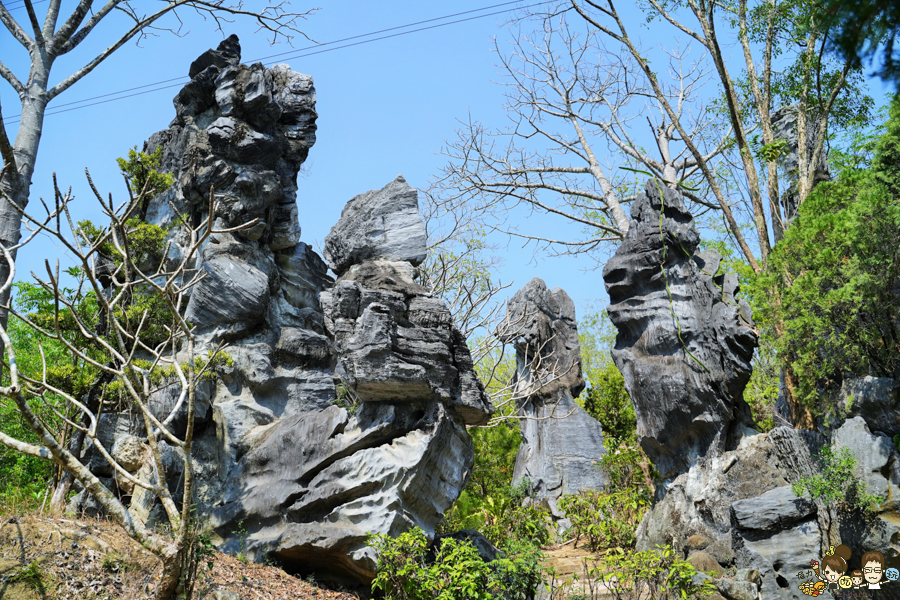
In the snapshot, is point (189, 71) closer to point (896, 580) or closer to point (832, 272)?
point (832, 272)

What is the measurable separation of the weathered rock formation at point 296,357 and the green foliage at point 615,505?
→ 3.77 m

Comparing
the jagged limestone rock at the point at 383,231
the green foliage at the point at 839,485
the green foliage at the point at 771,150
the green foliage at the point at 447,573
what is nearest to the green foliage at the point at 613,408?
the green foliage at the point at 771,150

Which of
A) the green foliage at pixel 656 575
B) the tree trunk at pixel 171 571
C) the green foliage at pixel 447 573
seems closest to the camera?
the tree trunk at pixel 171 571

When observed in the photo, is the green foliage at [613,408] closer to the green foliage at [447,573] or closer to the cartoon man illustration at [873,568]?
the cartoon man illustration at [873,568]

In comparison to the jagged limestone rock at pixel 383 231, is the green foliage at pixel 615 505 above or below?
below

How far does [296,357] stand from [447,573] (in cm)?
482

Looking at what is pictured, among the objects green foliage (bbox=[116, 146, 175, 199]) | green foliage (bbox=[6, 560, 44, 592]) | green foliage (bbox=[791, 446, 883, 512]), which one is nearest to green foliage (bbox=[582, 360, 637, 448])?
green foliage (bbox=[791, 446, 883, 512])

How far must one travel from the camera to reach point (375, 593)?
7117 mm

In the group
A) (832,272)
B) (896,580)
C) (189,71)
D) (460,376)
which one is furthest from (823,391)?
(189,71)

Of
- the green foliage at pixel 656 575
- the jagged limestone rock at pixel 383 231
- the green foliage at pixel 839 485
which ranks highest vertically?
the jagged limestone rock at pixel 383 231

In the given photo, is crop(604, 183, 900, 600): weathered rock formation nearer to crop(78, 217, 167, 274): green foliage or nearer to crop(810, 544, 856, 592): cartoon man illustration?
crop(810, 544, 856, 592): cartoon man illustration

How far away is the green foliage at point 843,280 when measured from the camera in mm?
7156

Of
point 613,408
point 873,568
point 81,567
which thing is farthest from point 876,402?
point 81,567

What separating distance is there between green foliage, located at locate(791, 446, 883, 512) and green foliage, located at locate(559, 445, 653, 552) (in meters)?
3.27
